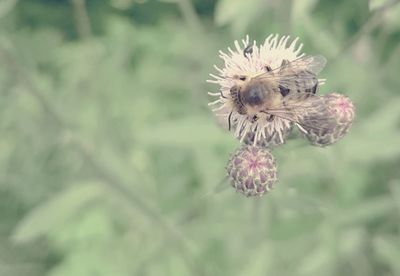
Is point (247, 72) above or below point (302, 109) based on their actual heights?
above

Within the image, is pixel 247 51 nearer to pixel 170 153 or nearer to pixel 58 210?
pixel 58 210

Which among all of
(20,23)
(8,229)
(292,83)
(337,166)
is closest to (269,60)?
(292,83)

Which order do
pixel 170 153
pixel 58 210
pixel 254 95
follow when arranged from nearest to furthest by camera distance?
pixel 254 95
pixel 58 210
pixel 170 153

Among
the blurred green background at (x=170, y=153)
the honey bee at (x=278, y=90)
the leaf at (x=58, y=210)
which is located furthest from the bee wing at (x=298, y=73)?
the leaf at (x=58, y=210)

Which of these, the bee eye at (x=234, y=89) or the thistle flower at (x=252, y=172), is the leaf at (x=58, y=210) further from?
the bee eye at (x=234, y=89)

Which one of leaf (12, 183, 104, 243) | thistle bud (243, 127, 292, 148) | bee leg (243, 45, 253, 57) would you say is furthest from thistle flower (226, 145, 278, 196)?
leaf (12, 183, 104, 243)

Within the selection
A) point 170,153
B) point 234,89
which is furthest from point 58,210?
point 234,89

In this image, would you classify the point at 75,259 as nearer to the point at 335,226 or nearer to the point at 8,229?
the point at 8,229
